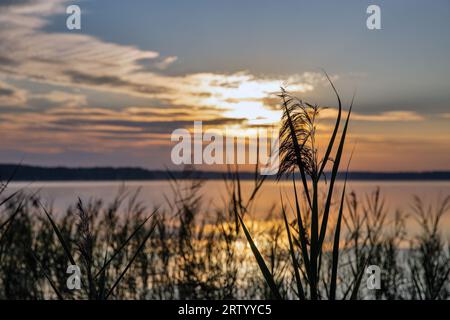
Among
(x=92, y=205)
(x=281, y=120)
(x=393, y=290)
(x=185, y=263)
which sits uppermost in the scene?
(x=281, y=120)

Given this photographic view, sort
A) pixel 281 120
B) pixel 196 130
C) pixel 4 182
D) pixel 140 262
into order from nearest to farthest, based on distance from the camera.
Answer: pixel 281 120, pixel 4 182, pixel 196 130, pixel 140 262

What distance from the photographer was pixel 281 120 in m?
2.59

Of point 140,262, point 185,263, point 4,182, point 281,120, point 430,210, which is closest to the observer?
point 281,120

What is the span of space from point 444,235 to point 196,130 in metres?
4.91

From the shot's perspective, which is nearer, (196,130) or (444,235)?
(196,130)

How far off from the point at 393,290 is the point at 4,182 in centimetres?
508

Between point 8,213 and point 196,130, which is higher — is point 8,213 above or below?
below

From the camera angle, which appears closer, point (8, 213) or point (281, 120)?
point (281, 120)
